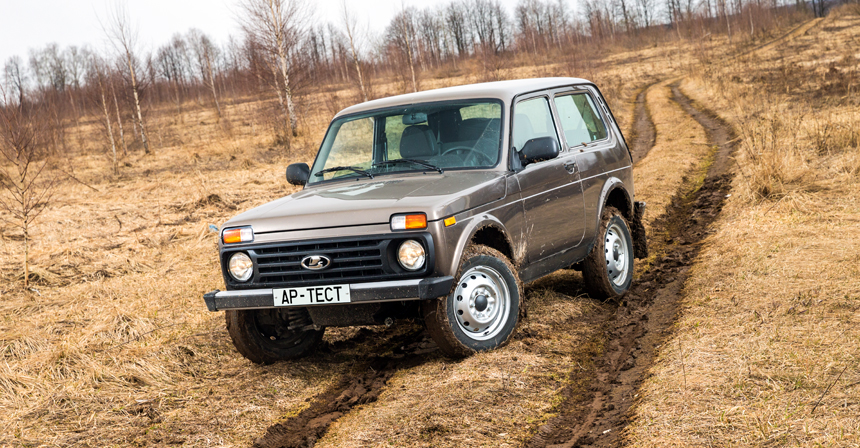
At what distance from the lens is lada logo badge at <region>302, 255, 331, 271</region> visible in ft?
14.9

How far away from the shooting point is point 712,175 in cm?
1255

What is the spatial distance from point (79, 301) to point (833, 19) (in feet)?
225

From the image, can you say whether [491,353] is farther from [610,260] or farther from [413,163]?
[610,260]

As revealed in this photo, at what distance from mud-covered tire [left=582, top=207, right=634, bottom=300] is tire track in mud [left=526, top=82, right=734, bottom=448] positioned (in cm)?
15

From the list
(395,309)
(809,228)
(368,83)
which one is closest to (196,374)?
(395,309)

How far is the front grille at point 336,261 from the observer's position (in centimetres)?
445

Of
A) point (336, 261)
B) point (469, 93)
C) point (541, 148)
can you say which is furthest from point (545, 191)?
point (336, 261)

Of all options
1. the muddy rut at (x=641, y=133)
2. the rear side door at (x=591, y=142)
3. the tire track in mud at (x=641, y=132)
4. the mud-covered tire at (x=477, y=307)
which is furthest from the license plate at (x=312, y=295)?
the tire track in mud at (x=641, y=132)

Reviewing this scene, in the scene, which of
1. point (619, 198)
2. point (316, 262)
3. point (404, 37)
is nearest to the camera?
point (316, 262)

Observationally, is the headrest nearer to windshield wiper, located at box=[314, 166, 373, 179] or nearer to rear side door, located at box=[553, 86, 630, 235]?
windshield wiper, located at box=[314, 166, 373, 179]

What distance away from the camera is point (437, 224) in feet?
14.5

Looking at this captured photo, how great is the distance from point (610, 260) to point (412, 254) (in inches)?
107

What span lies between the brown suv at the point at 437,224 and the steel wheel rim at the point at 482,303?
10 millimetres

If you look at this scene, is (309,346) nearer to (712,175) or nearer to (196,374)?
(196,374)
